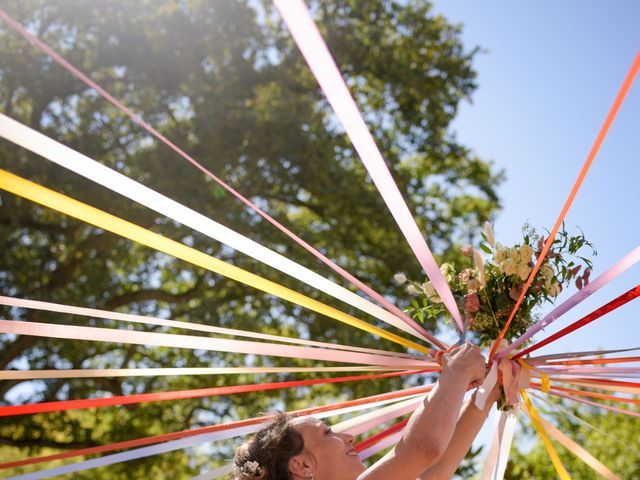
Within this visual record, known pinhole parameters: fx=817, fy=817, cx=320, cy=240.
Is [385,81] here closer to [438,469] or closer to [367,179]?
[367,179]

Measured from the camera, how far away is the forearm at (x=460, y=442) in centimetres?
296

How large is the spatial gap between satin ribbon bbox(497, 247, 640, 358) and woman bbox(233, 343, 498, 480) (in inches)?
16.9

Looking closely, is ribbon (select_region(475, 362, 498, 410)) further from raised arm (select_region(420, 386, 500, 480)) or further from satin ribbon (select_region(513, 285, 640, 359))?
satin ribbon (select_region(513, 285, 640, 359))

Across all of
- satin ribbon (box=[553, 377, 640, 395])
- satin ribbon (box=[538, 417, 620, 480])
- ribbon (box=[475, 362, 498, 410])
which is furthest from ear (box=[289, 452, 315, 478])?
satin ribbon (box=[538, 417, 620, 480])

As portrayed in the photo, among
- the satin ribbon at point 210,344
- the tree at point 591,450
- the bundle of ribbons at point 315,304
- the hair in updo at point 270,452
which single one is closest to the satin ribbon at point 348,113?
the bundle of ribbons at point 315,304

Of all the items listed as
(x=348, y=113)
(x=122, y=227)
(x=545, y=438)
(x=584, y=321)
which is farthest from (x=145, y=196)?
(x=545, y=438)

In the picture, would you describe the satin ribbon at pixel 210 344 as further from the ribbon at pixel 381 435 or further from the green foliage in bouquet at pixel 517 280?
the ribbon at pixel 381 435

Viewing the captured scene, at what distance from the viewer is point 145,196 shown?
122 inches

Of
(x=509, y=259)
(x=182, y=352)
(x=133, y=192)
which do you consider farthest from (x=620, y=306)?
(x=182, y=352)

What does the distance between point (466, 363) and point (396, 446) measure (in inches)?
16.1

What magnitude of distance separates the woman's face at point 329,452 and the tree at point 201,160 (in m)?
8.60

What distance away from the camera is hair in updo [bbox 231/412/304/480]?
2.81 m

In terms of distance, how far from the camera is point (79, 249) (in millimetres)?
12695

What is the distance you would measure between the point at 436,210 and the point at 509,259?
1059 centimetres
